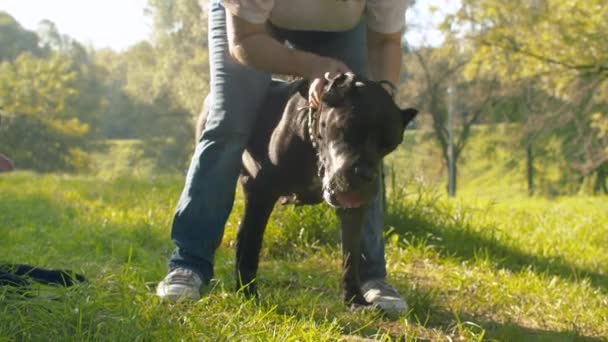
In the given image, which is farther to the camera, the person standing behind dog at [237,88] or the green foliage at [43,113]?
the green foliage at [43,113]

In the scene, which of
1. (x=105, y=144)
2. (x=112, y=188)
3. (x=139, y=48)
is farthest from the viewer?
(x=105, y=144)

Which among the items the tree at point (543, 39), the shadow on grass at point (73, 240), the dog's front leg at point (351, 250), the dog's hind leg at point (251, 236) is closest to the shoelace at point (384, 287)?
the dog's front leg at point (351, 250)

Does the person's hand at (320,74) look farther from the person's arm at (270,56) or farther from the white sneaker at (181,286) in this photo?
the white sneaker at (181,286)

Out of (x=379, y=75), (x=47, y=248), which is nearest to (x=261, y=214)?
(x=379, y=75)

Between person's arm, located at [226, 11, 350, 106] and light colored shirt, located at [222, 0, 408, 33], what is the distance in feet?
0.18

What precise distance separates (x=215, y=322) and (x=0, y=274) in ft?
2.89

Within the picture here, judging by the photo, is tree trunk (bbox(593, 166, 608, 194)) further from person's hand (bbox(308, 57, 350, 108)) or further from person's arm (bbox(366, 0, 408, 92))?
person's hand (bbox(308, 57, 350, 108))

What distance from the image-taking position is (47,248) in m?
4.55

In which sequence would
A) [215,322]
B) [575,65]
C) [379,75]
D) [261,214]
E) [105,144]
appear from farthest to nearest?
[105,144] → [575,65] → [379,75] → [261,214] → [215,322]

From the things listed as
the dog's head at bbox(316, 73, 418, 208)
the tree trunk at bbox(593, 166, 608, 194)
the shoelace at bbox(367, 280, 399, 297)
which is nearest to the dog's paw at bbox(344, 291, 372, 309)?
the shoelace at bbox(367, 280, 399, 297)

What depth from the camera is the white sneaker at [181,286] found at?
315cm

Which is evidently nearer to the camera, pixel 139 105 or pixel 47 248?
pixel 47 248

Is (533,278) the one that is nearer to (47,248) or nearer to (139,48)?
(47,248)

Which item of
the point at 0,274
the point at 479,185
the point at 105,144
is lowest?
the point at 479,185
